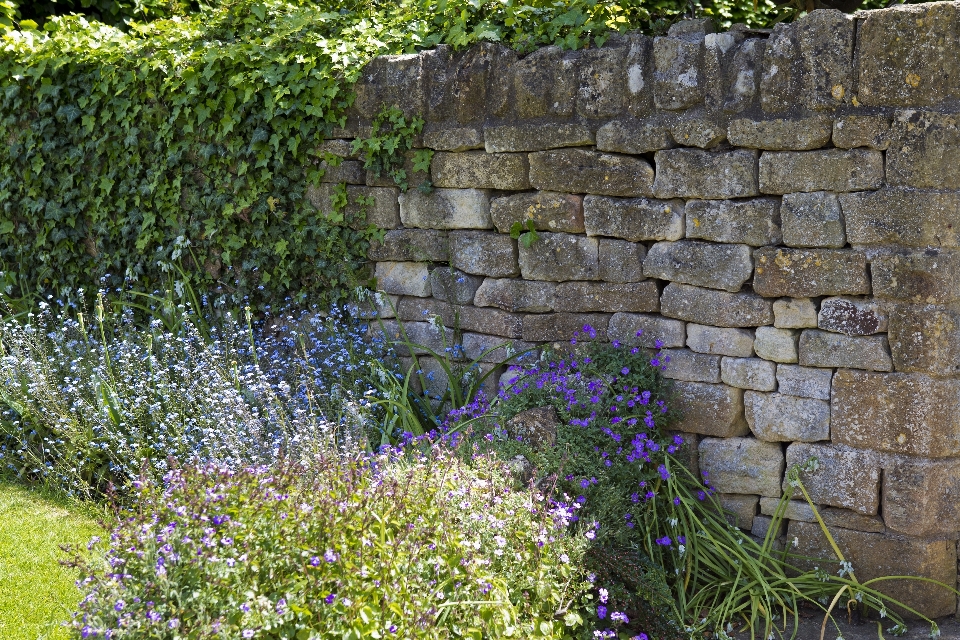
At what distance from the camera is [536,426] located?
371 centimetres

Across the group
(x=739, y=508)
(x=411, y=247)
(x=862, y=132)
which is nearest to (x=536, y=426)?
(x=739, y=508)

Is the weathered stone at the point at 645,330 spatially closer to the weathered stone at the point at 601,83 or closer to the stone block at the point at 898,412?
the stone block at the point at 898,412

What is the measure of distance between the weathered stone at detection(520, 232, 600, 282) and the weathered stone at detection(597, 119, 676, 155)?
447 mm

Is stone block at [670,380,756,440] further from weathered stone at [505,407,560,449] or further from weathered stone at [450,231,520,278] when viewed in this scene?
weathered stone at [450,231,520,278]


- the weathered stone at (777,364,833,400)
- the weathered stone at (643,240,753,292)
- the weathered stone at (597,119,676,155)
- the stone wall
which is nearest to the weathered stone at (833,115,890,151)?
the stone wall

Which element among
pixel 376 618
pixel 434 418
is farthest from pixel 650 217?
pixel 376 618

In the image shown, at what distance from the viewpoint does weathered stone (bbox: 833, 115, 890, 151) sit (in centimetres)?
341

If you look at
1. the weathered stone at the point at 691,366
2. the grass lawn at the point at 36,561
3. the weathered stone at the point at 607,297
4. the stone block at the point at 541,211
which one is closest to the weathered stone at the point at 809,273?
the weathered stone at the point at 691,366

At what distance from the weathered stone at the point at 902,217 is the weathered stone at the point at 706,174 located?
1.27 feet

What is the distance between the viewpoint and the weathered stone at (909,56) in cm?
329

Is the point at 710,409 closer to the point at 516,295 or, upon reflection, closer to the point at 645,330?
the point at 645,330

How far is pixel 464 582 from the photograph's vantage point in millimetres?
2795

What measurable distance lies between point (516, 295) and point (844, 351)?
1.54 metres

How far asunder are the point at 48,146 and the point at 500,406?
12.5ft
